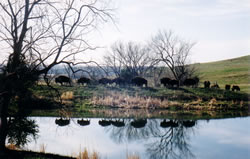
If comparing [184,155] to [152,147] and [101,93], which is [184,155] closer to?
[152,147]

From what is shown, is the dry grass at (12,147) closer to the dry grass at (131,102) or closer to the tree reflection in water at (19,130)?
the tree reflection in water at (19,130)

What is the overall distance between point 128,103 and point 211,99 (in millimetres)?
11394

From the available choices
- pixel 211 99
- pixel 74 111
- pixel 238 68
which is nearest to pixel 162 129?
pixel 74 111

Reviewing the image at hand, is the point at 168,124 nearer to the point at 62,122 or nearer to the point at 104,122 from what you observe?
the point at 104,122

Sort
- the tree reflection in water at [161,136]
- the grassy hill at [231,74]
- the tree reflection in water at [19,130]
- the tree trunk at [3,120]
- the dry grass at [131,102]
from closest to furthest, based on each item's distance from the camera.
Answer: the tree trunk at [3,120] < the tree reflection in water at [19,130] < the tree reflection in water at [161,136] < the dry grass at [131,102] < the grassy hill at [231,74]

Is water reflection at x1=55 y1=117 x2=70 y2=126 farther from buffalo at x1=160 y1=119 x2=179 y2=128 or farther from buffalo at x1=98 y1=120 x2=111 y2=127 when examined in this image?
buffalo at x1=160 y1=119 x2=179 y2=128

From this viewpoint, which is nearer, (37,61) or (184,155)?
(37,61)

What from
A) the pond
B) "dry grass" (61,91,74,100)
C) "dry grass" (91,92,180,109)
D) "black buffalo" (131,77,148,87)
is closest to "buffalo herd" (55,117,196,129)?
the pond

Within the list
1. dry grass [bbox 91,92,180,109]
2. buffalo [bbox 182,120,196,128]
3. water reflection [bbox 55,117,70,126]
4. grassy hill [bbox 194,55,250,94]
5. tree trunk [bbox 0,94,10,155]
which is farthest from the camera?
grassy hill [bbox 194,55,250,94]

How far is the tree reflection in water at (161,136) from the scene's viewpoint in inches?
613

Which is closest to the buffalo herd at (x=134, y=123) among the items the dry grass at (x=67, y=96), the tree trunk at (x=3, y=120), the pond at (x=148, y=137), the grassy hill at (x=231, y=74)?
the pond at (x=148, y=137)

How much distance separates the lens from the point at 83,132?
20219 millimetres

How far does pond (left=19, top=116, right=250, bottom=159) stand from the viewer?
15.0m

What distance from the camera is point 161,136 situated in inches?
785
